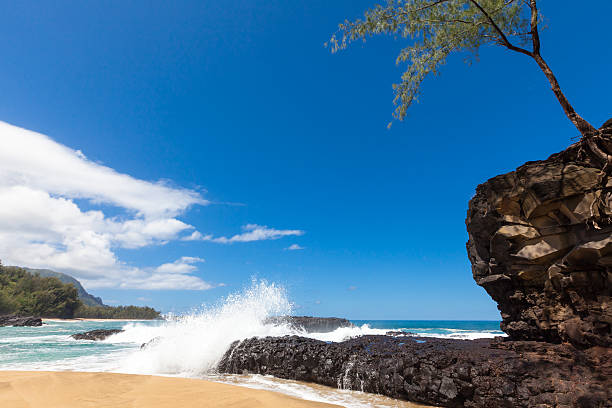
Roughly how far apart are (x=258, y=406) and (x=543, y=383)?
4822mm

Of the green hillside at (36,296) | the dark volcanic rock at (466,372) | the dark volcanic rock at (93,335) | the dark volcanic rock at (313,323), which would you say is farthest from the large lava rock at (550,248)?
the green hillside at (36,296)

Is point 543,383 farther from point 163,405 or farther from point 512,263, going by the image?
point 163,405

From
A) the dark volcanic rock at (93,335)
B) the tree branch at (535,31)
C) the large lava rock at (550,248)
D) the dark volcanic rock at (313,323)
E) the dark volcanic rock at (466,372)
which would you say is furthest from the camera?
the dark volcanic rock at (93,335)

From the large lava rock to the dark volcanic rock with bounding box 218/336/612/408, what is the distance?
0.79 meters

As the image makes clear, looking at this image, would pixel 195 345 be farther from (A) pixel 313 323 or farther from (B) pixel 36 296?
(B) pixel 36 296

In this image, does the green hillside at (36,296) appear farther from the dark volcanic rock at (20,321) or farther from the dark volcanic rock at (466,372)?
the dark volcanic rock at (466,372)

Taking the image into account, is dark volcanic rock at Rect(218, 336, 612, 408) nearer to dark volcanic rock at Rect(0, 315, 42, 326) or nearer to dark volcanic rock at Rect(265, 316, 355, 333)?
dark volcanic rock at Rect(265, 316, 355, 333)

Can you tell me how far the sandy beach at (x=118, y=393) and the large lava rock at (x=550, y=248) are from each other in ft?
18.7

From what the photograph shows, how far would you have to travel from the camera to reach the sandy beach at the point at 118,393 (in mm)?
3937

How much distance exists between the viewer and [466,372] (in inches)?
229

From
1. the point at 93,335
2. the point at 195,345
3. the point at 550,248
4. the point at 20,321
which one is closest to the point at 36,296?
the point at 20,321

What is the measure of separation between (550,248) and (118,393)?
29.0ft

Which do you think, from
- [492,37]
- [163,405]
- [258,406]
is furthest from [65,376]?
[492,37]

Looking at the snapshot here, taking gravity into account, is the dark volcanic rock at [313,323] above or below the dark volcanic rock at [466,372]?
below
